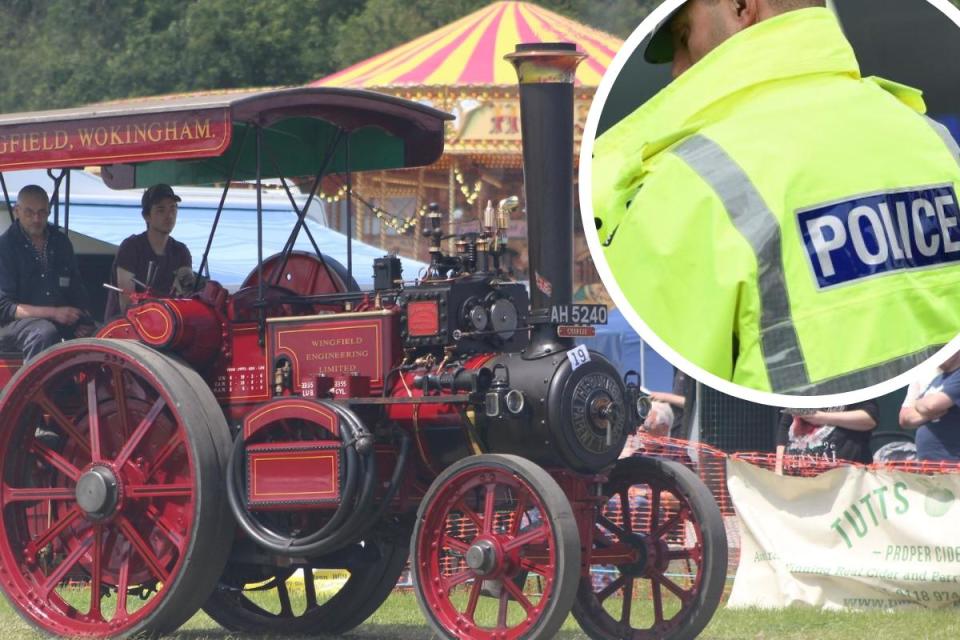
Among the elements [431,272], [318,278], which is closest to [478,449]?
[431,272]

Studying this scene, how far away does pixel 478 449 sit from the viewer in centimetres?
648

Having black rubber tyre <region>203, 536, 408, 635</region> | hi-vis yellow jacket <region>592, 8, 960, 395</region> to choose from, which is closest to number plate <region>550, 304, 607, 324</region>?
black rubber tyre <region>203, 536, 408, 635</region>

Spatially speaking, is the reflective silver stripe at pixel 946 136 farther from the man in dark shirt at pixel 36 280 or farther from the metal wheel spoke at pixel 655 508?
the man in dark shirt at pixel 36 280

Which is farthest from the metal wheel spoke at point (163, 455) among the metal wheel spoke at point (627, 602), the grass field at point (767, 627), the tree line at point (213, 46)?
the tree line at point (213, 46)

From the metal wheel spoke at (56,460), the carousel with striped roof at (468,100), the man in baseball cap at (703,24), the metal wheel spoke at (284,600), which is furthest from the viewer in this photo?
the carousel with striped roof at (468,100)

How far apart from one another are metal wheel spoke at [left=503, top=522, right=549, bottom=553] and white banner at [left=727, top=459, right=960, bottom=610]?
2820 millimetres

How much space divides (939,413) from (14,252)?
4.84 meters

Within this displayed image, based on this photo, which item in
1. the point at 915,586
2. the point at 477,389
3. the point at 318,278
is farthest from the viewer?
the point at 915,586

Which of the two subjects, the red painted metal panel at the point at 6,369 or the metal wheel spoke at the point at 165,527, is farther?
the red painted metal panel at the point at 6,369

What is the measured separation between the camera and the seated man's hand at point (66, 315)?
798 centimetres

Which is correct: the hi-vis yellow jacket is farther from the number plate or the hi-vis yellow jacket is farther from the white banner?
the white banner

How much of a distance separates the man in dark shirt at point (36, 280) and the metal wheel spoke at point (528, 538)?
9.95 ft

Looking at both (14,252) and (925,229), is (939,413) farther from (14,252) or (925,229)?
(925,229)

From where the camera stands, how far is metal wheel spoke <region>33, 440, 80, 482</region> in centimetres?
700
